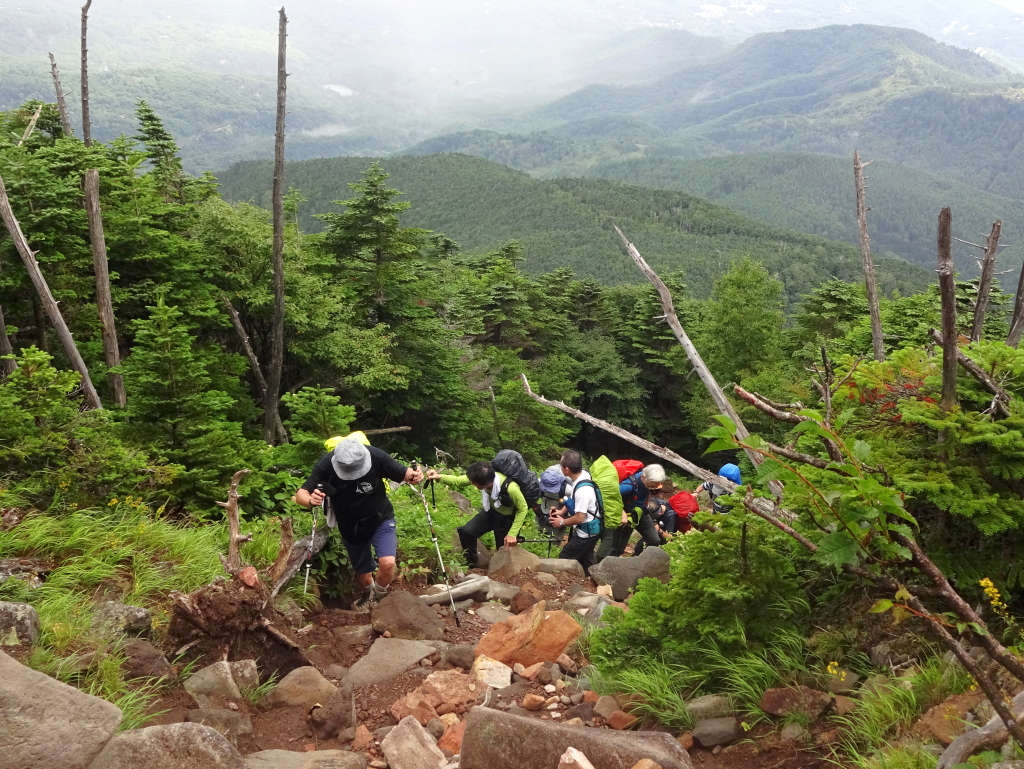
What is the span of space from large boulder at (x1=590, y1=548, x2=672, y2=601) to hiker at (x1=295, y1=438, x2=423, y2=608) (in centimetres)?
237

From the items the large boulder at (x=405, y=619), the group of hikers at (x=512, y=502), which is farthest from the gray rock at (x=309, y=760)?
the group of hikers at (x=512, y=502)

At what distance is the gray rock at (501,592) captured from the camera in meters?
6.93

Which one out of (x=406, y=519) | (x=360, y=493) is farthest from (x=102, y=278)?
(x=360, y=493)

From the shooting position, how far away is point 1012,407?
357 centimetres

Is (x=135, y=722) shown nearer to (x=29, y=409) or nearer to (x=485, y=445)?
(x=29, y=409)

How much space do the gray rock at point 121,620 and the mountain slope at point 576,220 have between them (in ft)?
370

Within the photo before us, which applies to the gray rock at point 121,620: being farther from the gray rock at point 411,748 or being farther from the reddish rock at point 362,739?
the gray rock at point 411,748

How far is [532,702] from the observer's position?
4.38 metres

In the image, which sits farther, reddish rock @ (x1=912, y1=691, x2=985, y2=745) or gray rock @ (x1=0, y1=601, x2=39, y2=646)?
gray rock @ (x1=0, y1=601, x2=39, y2=646)

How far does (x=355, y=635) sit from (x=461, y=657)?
1059mm

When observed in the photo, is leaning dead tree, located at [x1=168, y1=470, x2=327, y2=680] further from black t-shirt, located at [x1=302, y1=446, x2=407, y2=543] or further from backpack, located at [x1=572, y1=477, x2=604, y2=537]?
backpack, located at [x1=572, y1=477, x2=604, y2=537]

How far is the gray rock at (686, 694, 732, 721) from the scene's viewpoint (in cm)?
373

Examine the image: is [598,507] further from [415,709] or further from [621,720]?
[621,720]

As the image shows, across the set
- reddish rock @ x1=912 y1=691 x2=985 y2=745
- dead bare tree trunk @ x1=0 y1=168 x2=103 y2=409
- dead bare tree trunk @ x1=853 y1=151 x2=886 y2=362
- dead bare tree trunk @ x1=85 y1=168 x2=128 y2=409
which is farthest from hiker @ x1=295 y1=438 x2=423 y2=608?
dead bare tree trunk @ x1=85 y1=168 x2=128 y2=409
